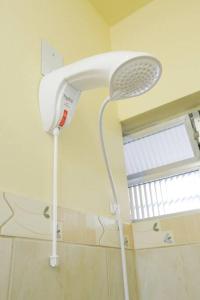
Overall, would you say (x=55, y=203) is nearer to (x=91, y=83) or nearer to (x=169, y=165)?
(x=91, y=83)

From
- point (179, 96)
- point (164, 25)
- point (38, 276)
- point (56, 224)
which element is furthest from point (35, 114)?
point (164, 25)

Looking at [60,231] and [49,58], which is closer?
[60,231]

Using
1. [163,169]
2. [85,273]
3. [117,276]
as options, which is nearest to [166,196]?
[163,169]

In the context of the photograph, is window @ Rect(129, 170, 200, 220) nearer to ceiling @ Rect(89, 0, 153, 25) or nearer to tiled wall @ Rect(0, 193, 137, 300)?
tiled wall @ Rect(0, 193, 137, 300)

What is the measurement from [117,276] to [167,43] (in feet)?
3.51

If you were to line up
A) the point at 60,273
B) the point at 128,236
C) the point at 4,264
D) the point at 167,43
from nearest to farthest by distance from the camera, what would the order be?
the point at 4,264 → the point at 60,273 → the point at 128,236 → the point at 167,43

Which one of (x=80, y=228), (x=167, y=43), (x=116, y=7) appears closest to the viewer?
(x=80, y=228)

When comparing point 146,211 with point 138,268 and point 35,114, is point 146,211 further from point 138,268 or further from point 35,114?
point 35,114

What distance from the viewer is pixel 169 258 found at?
1.00m

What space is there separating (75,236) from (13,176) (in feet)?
0.89

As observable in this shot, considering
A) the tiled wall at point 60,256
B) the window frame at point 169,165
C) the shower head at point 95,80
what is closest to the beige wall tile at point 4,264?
the tiled wall at point 60,256

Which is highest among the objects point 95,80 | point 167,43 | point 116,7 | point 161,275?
point 116,7

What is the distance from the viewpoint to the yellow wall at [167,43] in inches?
47.1

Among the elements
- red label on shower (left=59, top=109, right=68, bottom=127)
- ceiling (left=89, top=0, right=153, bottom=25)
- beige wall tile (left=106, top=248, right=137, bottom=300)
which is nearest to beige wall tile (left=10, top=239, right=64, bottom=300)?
beige wall tile (left=106, top=248, right=137, bottom=300)
